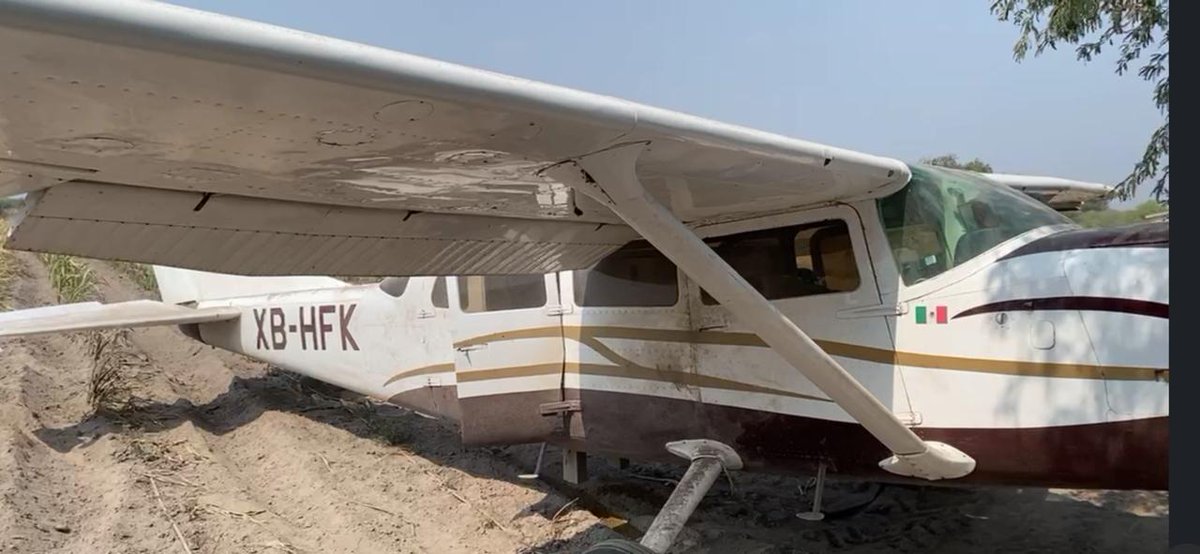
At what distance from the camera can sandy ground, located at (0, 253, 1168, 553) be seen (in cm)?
495

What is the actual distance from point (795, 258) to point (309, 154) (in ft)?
8.68

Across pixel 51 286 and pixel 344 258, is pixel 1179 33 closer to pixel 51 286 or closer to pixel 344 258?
pixel 344 258

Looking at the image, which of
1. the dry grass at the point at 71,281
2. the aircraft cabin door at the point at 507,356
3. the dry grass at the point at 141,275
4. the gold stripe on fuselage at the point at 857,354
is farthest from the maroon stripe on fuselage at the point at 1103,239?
the dry grass at the point at 141,275

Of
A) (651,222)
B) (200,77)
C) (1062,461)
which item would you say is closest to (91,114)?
(200,77)

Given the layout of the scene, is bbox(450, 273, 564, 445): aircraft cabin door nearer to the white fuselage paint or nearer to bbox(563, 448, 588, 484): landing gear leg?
the white fuselage paint

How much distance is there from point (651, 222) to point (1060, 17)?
3.87m

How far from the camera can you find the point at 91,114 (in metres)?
2.14

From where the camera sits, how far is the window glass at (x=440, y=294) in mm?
5992

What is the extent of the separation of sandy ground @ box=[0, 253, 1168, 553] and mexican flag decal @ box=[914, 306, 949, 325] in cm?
192

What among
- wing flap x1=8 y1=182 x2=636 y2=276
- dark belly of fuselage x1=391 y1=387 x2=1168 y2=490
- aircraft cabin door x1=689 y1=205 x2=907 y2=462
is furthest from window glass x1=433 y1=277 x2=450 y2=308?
aircraft cabin door x1=689 y1=205 x2=907 y2=462

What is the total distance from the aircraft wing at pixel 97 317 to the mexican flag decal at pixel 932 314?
648 centimetres

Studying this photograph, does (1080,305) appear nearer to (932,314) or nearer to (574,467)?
(932,314)

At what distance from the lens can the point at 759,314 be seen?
3609mm

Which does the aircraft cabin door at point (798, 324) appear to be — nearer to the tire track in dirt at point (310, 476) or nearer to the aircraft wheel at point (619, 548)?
the aircraft wheel at point (619, 548)
